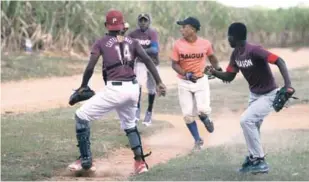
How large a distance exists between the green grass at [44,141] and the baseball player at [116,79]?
83cm

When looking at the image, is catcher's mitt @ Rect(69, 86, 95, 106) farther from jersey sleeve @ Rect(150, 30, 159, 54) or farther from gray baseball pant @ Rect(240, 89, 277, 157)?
jersey sleeve @ Rect(150, 30, 159, 54)

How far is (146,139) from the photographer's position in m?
12.1

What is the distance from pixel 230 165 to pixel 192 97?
86.7 inches

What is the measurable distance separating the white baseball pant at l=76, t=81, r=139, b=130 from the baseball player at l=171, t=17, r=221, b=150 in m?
2.14

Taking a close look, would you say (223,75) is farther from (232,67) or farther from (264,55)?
(264,55)

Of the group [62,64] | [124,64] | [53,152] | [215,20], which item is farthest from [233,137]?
[215,20]

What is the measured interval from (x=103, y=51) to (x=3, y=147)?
253 cm

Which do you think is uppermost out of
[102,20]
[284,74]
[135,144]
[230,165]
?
[284,74]

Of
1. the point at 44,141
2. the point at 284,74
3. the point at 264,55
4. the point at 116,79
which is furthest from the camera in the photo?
Answer: the point at 44,141

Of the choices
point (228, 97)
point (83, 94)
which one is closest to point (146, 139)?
point (83, 94)

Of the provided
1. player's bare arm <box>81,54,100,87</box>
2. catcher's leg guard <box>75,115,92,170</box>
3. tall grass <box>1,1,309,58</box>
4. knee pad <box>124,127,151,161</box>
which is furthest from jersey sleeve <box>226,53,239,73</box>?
tall grass <box>1,1,309,58</box>

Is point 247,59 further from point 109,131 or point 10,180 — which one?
point 109,131

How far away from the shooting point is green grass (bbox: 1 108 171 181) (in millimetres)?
9102

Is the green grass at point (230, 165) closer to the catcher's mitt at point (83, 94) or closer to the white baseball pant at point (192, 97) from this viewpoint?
the white baseball pant at point (192, 97)
